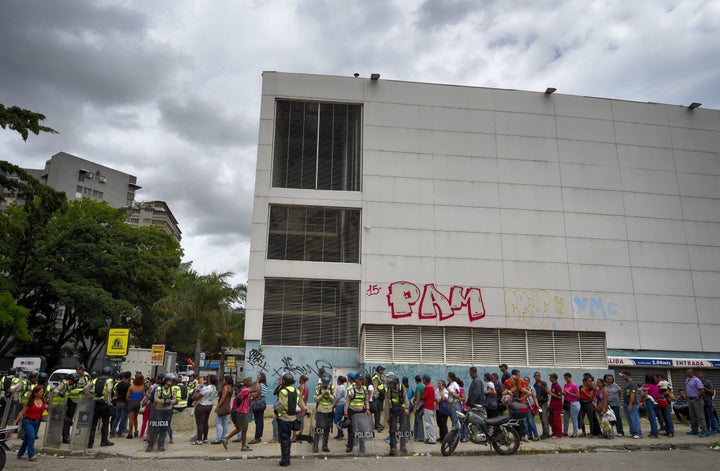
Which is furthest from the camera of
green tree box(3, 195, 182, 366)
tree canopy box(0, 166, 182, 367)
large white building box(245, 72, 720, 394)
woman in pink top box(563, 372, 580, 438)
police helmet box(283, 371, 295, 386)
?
green tree box(3, 195, 182, 366)

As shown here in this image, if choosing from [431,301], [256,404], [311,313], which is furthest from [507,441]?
[311,313]

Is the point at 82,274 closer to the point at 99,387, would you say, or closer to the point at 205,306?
the point at 205,306

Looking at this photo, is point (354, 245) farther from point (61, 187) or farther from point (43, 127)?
point (61, 187)

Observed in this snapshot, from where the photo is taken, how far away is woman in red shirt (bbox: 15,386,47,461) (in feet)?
33.1

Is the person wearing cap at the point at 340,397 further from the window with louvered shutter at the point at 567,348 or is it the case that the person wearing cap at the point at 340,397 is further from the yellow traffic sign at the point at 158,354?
the window with louvered shutter at the point at 567,348

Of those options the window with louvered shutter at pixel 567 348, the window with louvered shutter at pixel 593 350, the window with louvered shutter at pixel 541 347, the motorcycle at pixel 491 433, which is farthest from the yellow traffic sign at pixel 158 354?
the window with louvered shutter at pixel 593 350

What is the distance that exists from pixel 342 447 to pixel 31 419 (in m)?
6.74

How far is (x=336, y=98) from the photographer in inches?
1021

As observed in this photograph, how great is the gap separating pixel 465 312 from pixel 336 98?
42.2 feet

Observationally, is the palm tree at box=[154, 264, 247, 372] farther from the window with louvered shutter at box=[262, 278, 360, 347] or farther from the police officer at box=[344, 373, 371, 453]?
the police officer at box=[344, 373, 371, 453]

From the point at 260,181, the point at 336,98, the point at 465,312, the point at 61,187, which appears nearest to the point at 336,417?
the point at 465,312

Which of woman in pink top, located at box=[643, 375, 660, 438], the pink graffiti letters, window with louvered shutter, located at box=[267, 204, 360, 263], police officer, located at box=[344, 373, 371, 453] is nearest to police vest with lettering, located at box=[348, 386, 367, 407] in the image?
police officer, located at box=[344, 373, 371, 453]

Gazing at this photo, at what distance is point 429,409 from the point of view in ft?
40.9

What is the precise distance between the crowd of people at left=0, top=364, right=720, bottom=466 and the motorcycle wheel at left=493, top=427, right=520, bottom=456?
861mm
